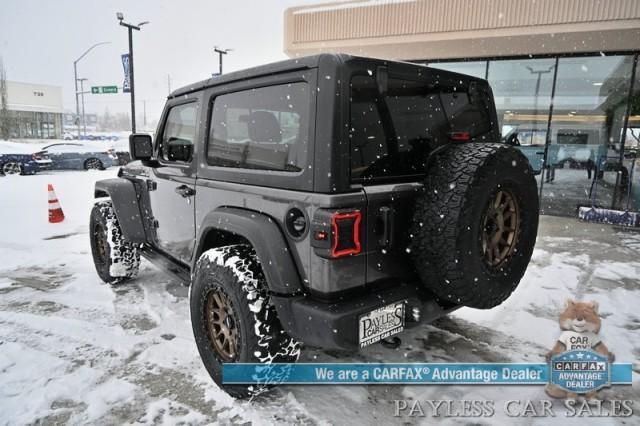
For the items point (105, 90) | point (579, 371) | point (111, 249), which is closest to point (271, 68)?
point (579, 371)

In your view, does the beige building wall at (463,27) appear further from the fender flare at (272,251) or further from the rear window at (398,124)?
the fender flare at (272,251)

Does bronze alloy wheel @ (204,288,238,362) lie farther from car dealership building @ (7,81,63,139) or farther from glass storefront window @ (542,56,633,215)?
car dealership building @ (7,81,63,139)

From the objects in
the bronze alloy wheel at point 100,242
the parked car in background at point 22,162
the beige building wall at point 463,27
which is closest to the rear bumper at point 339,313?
the bronze alloy wheel at point 100,242

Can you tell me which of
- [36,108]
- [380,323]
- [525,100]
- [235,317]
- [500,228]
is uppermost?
[36,108]

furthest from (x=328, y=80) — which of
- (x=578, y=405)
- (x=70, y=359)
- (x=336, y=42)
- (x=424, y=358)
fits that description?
(x=336, y=42)

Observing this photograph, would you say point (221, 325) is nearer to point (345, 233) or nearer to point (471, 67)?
point (345, 233)

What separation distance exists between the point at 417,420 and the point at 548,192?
887 centimetres

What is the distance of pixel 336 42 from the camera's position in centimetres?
941

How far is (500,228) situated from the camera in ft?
7.88

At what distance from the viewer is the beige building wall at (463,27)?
22.7 ft

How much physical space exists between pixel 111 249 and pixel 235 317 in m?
2.50

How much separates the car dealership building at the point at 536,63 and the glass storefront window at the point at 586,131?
2cm

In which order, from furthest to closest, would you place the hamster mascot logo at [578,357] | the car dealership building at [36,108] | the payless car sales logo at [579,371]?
the car dealership building at [36,108], the payless car sales logo at [579,371], the hamster mascot logo at [578,357]

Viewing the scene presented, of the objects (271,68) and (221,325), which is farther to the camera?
(221,325)
